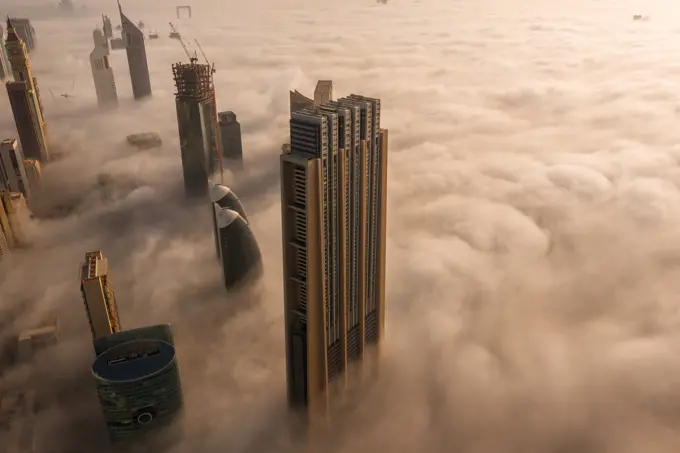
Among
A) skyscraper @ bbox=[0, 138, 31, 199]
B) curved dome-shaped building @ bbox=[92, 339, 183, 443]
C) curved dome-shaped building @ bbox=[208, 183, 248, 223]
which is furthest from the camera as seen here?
skyscraper @ bbox=[0, 138, 31, 199]

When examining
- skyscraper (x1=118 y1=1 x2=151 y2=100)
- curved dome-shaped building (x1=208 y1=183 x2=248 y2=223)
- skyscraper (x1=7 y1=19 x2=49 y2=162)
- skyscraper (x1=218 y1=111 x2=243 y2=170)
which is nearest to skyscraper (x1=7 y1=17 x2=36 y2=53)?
skyscraper (x1=118 y1=1 x2=151 y2=100)

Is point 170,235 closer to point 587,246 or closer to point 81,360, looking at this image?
point 81,360

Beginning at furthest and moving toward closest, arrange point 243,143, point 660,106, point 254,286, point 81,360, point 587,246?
1. point 660,106
2. point 243,143
3. point 587,246
4. point 254,286
5. point 81,360

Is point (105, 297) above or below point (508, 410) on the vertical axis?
above

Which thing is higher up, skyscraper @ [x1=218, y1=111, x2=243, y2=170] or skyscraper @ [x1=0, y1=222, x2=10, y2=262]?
skyscraper @ [x1=218, y1=111, x2=243, y2=170]

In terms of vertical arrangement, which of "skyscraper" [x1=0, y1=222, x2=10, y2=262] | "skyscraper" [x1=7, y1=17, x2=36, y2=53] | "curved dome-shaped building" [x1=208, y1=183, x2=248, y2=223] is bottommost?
"skyscraper" [x1=0, y1=222, x2=10, y2=262]

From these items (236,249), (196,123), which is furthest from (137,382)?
Result: (196,123)

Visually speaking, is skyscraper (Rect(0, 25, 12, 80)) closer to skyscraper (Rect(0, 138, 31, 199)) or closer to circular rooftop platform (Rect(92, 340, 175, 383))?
skyscraper (Rect(0, 138, 31, 199))

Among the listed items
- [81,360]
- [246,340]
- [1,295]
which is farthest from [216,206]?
[1,295]
